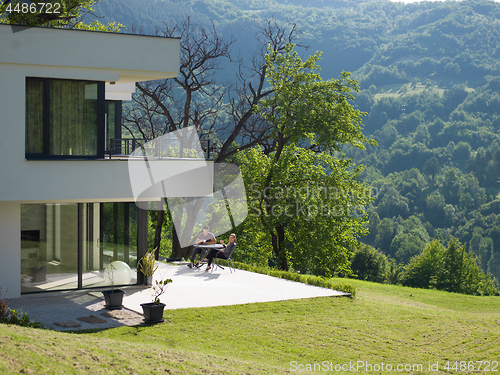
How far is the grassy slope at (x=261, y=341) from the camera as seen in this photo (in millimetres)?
6715

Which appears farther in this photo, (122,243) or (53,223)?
(122,243)

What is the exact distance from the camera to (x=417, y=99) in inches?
6260

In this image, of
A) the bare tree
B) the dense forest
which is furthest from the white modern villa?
the dense forest

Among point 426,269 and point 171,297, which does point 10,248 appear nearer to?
point 171,297

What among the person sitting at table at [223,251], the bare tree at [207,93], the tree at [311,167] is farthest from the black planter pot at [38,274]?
the bare tree at [207,93]

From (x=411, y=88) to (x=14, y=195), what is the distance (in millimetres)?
179451

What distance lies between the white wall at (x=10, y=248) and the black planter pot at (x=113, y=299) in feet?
9.07

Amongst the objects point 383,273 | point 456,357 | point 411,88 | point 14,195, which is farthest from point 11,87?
point 411,88

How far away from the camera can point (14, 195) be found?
1170cm

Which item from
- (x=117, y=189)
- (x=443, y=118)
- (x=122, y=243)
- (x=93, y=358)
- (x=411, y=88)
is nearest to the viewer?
(x=93, y=358)

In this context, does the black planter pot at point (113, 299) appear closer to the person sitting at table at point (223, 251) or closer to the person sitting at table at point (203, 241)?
the person sitting at table at point (223, 251)

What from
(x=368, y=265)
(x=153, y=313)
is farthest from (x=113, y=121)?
(x=368, y=265)

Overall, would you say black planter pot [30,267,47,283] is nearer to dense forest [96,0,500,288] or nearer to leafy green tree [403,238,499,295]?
leafy green tree [403,238,499,295]

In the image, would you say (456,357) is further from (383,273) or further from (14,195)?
(383,273)
